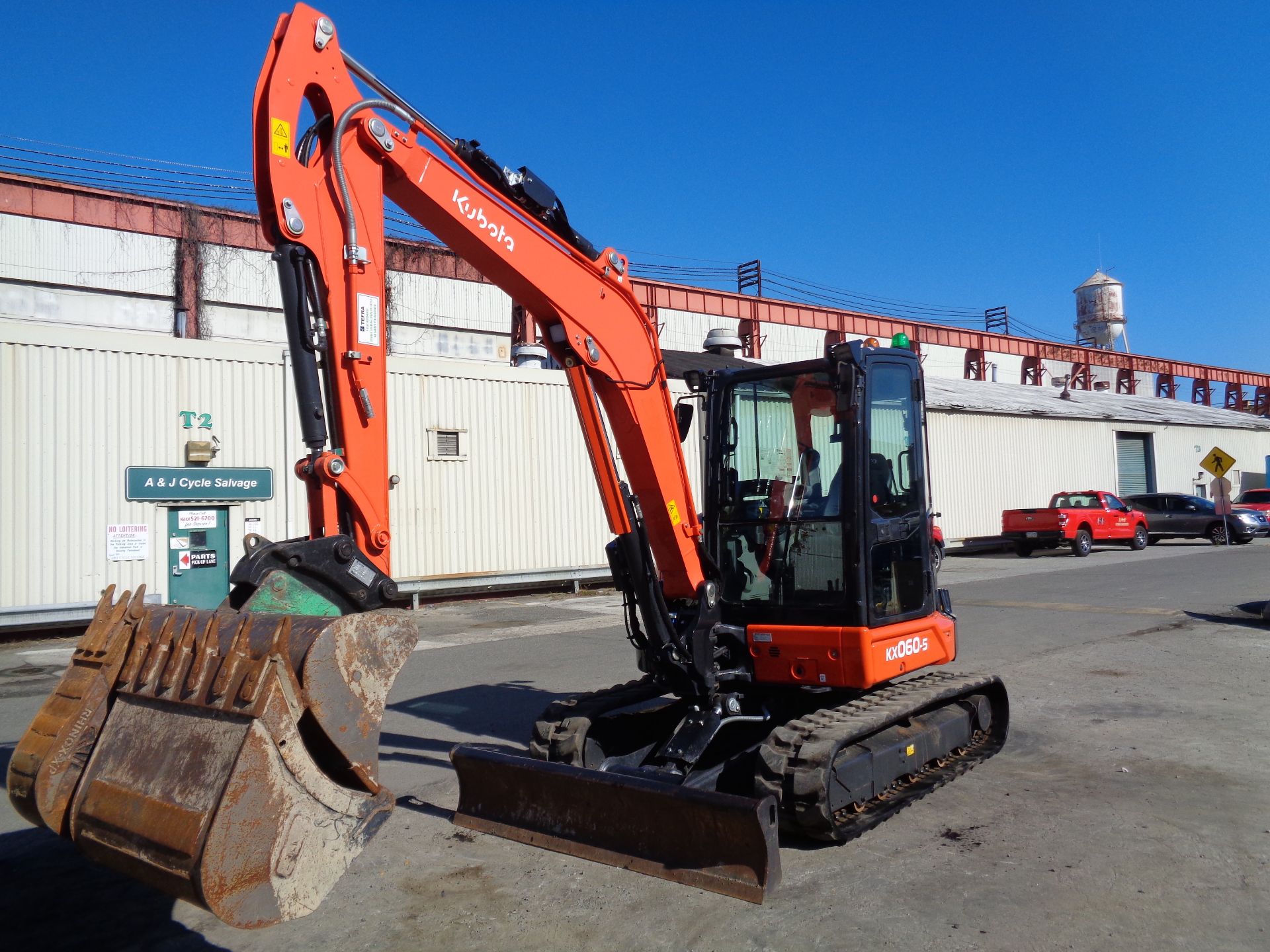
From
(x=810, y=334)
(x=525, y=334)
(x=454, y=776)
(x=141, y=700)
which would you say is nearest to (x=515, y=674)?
(x=454, y=776)

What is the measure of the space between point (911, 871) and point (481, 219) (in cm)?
388

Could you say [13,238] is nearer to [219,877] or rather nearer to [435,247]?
[435,247]

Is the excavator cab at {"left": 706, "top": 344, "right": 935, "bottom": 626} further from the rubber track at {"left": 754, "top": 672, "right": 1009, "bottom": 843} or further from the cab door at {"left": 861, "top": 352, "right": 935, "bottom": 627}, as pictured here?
the rubber track at {"left": 754, "top": 672, "right": 1009, "bottom": 843}

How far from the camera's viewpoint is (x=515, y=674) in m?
10.4

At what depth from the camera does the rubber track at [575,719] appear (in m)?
5.64

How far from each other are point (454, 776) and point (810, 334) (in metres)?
37.8

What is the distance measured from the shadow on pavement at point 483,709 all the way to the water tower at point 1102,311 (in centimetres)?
6036

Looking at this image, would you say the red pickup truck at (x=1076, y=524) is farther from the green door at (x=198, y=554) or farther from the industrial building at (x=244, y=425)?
the green door at (x=198, y=554)

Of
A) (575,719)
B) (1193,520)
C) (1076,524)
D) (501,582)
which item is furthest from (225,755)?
(1193,520)

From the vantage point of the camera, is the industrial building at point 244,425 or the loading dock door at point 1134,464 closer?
the industrial building at point 244,425

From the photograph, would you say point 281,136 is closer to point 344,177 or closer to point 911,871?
point 344,177

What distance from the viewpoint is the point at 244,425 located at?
15.6 metres

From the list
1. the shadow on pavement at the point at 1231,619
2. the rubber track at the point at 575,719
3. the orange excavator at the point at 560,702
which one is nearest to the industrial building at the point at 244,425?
the orange excavator at the point at 560,702

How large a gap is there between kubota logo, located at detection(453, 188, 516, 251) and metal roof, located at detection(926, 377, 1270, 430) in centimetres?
2349
